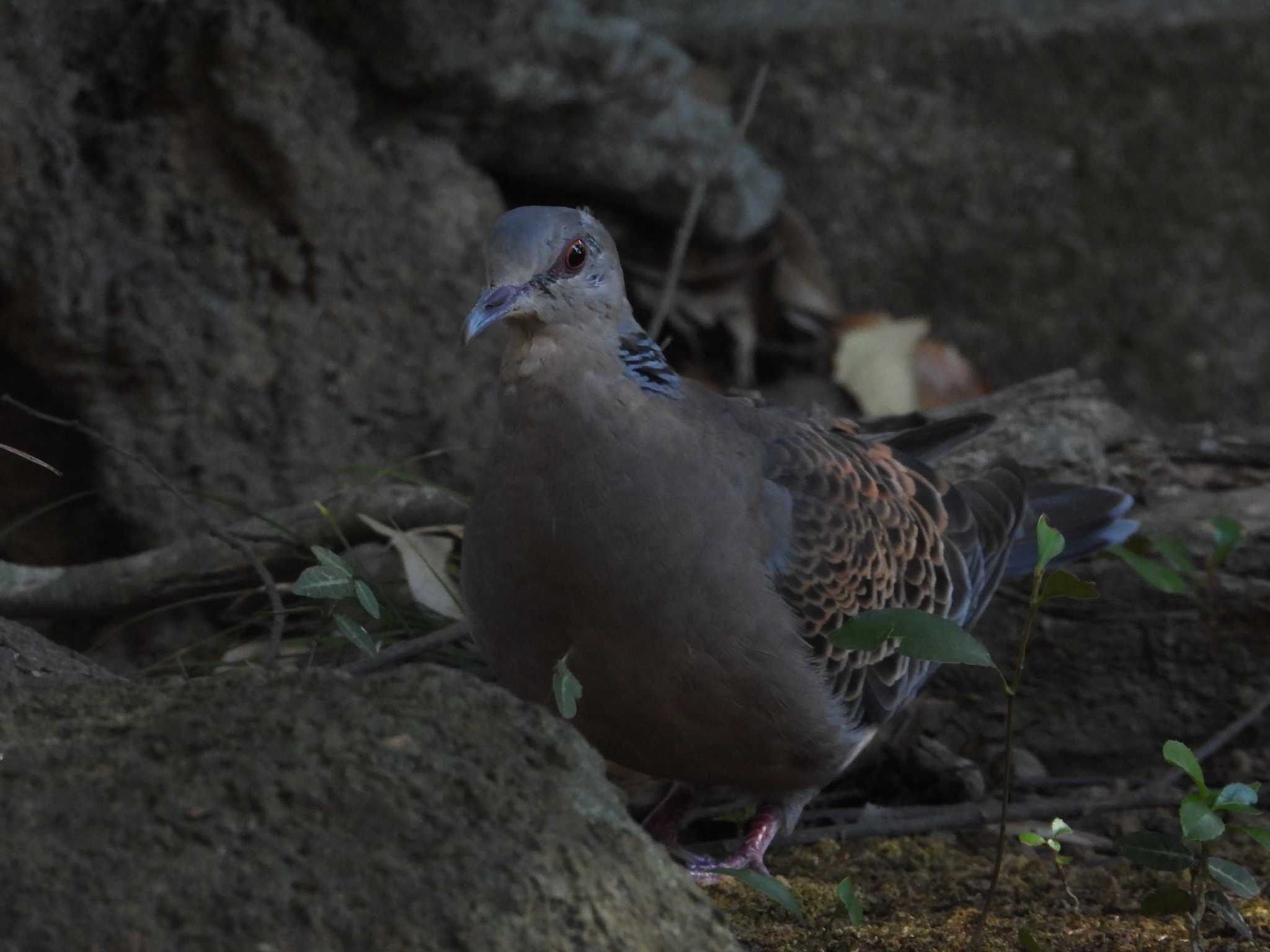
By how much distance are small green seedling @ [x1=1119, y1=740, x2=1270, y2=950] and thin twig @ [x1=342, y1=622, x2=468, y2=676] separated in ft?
5.06

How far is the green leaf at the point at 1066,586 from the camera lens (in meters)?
2.45

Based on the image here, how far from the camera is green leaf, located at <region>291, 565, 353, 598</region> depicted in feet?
8.83

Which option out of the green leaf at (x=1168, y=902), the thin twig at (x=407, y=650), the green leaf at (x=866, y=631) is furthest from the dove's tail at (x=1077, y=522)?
the green leaf at (x=866, y=631)

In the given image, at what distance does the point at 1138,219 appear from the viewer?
590 centimetres

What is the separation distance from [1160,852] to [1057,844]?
0.53 ft

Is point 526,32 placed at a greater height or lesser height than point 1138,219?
greater

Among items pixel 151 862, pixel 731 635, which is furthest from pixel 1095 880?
pixel 151 862

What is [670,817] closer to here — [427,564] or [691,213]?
[427,564]

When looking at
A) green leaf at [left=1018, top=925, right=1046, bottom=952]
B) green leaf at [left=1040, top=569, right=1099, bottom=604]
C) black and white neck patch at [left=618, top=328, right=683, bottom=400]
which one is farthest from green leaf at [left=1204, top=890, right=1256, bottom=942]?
black and white neck patch at [left=618, top=328, right=683, bottom=400]

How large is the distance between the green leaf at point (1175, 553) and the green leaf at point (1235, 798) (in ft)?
4.97

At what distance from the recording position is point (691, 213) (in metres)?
4.94

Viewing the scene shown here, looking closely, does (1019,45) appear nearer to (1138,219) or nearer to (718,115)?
(1138,219)

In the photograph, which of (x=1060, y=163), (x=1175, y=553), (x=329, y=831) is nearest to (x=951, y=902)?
(x=1175, y=553)

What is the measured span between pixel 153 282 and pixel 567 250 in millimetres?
1912
